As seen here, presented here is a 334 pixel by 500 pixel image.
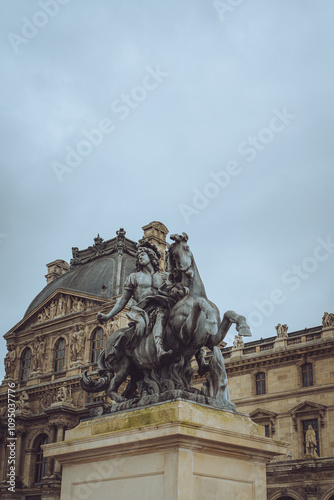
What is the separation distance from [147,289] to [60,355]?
38838mm

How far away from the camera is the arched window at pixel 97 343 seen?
136ft

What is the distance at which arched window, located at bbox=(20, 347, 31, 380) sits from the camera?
4641 cm

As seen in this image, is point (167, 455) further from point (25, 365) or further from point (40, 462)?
point (25, 365)

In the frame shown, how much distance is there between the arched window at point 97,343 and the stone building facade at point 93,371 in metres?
0.09

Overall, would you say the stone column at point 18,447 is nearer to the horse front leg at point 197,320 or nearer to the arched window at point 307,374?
the arched window at point 307,374

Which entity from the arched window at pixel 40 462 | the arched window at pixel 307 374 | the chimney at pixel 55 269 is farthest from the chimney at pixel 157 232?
the arched window at pixel 40 462

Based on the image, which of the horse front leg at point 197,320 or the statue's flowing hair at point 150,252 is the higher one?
the statue's flowing hair at point 150,252

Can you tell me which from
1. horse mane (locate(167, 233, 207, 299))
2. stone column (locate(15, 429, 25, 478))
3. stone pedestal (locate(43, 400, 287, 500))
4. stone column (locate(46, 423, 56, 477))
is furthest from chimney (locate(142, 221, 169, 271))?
stone pedestal (locate(43, 400, 287, 500))

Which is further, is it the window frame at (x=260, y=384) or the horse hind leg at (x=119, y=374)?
the window frame at (x=260, y=384)

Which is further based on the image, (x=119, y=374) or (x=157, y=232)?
(x=157, y=232)

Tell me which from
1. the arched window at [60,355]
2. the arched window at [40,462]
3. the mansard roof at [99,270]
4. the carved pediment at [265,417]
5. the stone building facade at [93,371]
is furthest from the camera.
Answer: the mansard roof at [99,270]

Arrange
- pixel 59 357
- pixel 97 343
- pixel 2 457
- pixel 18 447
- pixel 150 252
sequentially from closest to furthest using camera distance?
pixel 150 252 < pixel 97 343 < pixel 18 447 < pixel 2 457 < pixel 59 357

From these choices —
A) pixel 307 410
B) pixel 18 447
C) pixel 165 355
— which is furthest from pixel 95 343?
pixel 165 355

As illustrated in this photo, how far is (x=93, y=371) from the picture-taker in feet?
130
